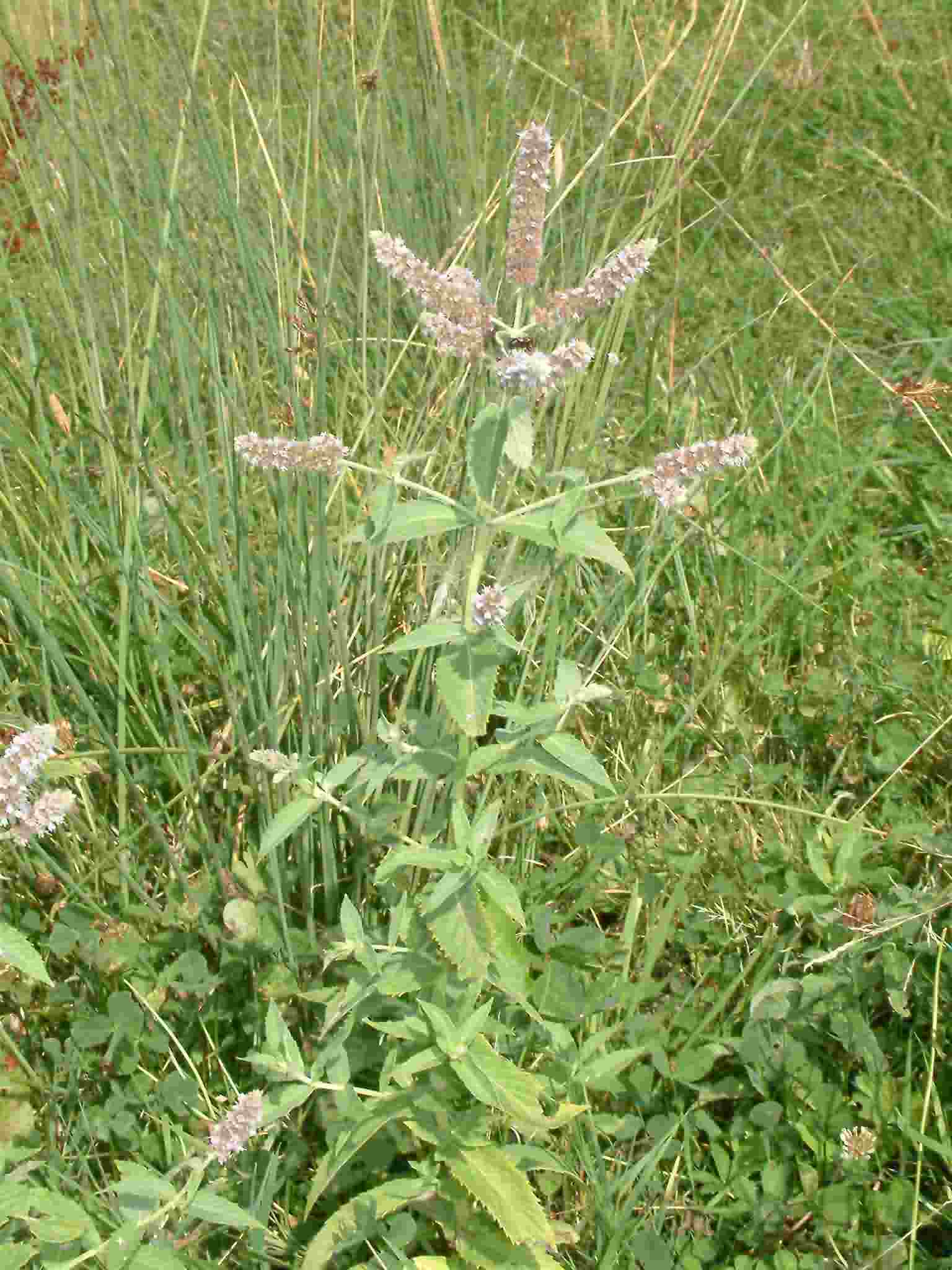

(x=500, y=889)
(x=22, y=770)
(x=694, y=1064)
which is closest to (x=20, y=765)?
(x=22, y=770)

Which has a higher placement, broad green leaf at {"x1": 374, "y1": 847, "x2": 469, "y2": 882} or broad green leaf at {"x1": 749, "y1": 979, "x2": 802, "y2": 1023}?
broad green leaf at {"x1": 374, "y1": 847, "x2": 469, "y2": 882}

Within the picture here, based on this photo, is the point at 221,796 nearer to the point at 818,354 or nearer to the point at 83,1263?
the point at 83,1263

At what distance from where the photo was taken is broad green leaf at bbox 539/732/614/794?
1411 millimetres

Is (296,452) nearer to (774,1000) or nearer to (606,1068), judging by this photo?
(606,1068)

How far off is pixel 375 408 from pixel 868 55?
2875 millimetres

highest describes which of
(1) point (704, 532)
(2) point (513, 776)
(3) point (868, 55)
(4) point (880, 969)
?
(3) point (868, 55)

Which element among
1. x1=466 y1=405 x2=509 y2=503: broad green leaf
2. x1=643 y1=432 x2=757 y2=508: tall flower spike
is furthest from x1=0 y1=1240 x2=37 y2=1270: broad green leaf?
x1=643 y1=432 x2=757 y2=508: tall flower spike

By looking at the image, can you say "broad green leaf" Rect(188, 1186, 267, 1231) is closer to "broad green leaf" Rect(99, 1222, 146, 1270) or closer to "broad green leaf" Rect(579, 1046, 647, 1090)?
"broad green leaf" Rect(99, 1222, 146, 1270)

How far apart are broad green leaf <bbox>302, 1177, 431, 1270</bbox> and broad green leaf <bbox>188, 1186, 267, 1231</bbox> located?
4.7 inches

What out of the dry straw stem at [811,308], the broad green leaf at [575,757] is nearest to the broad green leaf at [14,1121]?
the broad green leaf at [575,757]

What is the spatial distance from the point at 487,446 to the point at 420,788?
74 cm

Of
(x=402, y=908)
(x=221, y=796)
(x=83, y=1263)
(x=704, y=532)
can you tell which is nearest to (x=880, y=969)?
(x=402, y=908)

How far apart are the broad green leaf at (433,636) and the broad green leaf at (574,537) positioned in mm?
127

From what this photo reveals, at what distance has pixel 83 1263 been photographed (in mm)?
1521
